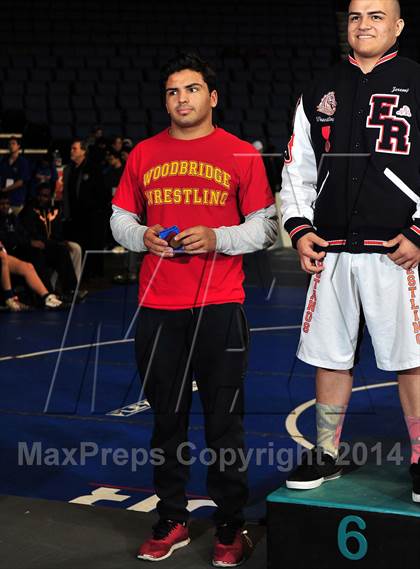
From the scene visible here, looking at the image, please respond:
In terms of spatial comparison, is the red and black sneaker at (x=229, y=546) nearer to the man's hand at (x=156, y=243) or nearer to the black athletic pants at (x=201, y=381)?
the black athletic pants at (x=201, y=381)

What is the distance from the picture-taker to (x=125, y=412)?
606 centimetres

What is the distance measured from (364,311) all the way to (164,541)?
1.15 metres

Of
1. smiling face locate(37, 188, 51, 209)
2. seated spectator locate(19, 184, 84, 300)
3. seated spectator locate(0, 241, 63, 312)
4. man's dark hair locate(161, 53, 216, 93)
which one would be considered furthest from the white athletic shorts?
smiling face locate(37, 188, 51, 209)

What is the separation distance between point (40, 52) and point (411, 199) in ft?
62.2

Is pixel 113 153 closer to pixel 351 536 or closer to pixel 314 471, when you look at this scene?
pixel 314 471

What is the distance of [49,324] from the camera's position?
948cm

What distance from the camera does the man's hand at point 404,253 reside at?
10.7 feet

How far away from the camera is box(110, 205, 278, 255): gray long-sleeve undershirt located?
356 cm

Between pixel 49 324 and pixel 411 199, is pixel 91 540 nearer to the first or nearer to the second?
pixel 411 199

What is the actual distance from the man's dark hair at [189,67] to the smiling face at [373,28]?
0.58 metres

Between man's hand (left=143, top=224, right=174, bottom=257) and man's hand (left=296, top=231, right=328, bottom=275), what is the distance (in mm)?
472

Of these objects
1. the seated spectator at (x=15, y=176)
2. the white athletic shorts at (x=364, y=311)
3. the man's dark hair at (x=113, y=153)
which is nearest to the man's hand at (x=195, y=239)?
the white athletic shorts at (x=364, y=311)

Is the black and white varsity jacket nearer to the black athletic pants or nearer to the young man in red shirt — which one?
the young man in red shirt

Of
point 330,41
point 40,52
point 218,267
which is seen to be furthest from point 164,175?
point 330,41
